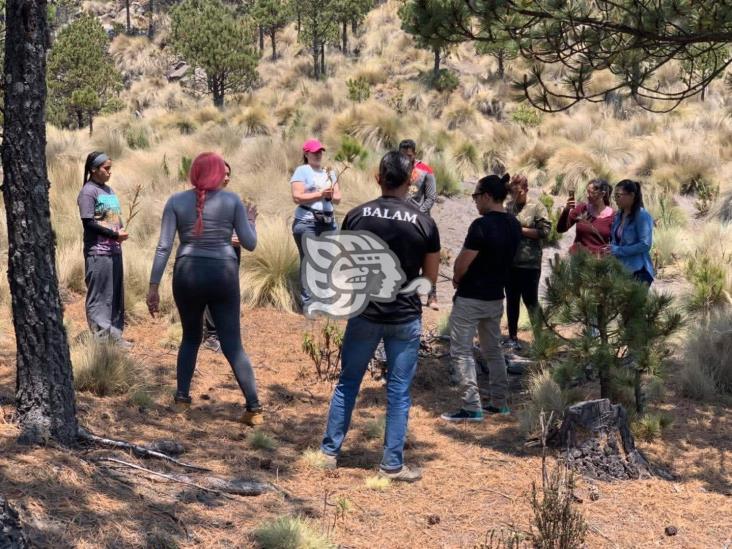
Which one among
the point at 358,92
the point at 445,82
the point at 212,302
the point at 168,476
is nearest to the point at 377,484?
the point at 168,476

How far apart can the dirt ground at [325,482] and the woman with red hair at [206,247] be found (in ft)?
2.37

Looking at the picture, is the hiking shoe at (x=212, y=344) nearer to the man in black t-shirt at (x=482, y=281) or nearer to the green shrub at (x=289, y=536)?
the man in black t-shirt at (x=482, y=281)

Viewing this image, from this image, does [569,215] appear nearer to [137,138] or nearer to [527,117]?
[137,138]

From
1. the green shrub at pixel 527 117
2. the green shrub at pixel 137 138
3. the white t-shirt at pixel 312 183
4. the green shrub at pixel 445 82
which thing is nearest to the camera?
the white t-shirt at pixel 312 183

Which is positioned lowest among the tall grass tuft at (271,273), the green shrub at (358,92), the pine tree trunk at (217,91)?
the tall grass tuft at (271,273)

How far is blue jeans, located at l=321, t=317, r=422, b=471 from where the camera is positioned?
175 inches

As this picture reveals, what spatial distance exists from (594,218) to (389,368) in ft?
9.99

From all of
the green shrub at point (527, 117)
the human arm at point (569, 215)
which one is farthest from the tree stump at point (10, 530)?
the green shrub at point (527, 117)

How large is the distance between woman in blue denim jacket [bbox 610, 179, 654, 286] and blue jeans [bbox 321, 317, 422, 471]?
249 centimetres

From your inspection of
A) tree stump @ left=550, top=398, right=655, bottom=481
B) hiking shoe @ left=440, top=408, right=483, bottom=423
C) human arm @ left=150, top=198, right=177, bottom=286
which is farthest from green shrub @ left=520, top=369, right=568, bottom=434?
human arm @ left=150, top=198, right=177, bottom=286

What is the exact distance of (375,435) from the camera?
5.40 meters

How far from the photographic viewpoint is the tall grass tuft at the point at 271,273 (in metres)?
9.03

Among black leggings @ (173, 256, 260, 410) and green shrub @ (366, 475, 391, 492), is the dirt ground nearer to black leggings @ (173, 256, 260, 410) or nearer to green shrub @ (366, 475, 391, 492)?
green shrub @ (366, 475, 391, 492)

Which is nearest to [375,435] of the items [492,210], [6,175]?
[492,210]
